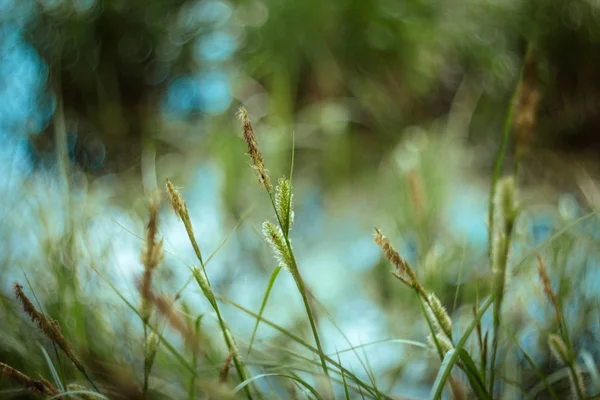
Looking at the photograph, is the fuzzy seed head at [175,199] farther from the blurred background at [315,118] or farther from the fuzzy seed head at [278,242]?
the blurred background at [315,118]

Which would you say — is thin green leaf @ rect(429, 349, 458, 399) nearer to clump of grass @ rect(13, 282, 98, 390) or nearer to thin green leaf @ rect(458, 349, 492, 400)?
thin green leaf @ rect(458, 349, 492, 400)

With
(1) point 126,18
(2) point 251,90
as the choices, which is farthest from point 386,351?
(1) point 126,18

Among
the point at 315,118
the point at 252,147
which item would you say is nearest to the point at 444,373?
the point at 252,147

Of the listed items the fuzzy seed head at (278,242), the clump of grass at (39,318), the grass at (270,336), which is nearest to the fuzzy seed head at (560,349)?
the grass at (270,336)

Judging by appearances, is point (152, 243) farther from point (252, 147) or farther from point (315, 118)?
point (315, 118)

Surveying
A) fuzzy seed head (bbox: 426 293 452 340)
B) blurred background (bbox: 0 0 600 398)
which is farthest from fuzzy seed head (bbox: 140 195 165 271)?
blurred background (bbox: 0 0 600 398)

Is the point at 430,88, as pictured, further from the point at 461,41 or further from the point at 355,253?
the point at 355,253
